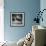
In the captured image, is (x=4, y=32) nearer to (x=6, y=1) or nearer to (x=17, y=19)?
(x=17, y=19)

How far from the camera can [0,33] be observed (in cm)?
585

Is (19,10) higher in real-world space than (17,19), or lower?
higher

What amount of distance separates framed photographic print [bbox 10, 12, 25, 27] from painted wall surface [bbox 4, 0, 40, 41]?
0.40 ft

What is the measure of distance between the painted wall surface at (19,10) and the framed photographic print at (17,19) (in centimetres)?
12

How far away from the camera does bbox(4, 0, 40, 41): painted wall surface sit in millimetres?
5758

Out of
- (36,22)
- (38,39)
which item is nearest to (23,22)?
(36,22)

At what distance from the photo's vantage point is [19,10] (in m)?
5.78

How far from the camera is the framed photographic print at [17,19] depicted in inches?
227

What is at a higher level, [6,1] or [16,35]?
[6,1]

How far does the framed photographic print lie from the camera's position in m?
5.77

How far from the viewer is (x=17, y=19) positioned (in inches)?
228

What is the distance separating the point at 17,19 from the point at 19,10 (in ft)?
1.24

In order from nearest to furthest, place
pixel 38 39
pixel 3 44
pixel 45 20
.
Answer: pixel 38 39 < pixel 3 44 < pixel 45 20

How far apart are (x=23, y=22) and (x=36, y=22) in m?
0.53
